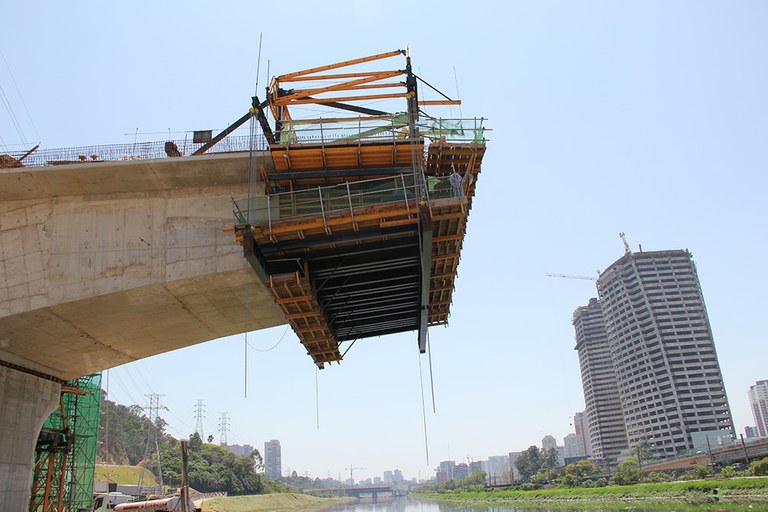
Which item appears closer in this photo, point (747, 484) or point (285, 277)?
point (285, 277)

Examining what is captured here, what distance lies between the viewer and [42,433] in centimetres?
2759

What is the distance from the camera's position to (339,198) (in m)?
17.6

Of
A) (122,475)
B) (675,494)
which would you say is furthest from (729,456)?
(122,475)

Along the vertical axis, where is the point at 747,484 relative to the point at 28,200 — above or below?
below

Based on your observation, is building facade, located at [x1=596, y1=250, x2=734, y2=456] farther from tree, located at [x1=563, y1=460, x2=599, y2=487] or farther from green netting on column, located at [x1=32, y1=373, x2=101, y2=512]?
green netting on column, located at [x1=32, y1=373, x2=101, y2=512]

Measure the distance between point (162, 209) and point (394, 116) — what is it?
28.0ft

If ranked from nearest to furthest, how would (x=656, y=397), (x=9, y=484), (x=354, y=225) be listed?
(x=354, y=225)
(x=9, y=484)
(x=656, y=397)

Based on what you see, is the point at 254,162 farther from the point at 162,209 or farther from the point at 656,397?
the point at 656,397

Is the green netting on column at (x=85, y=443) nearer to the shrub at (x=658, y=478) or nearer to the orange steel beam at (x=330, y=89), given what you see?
the orange steel beam at (x=330, y=89)

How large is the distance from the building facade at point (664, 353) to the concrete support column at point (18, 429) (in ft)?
438

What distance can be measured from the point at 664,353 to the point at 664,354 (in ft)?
0.79

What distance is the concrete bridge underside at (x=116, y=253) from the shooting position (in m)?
17.9

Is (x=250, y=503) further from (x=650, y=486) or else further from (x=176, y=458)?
(x=650, y=486)

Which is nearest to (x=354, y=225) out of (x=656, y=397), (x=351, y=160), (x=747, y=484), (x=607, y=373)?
(x=351, y=160)
